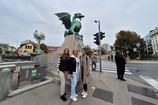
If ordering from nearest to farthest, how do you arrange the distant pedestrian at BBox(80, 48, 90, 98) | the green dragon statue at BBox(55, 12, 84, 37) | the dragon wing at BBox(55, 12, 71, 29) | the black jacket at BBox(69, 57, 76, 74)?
1. the black jacket at BBox(69, 57, 76, 74)
2. the distant pedestrian at BBox(80, 48, 90, 98)
3. the green dragon statue at BBox(55, 12, 84, 37)
4. the dragon wing at BBox(55, 12, 71, 29)

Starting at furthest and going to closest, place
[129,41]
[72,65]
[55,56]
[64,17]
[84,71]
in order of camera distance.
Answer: [129,41]
[64,17]
[55,56]
[84,71]
[72,65]

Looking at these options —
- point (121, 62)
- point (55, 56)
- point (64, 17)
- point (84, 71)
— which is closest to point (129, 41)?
point (121, 62)

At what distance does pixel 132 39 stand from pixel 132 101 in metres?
28.9

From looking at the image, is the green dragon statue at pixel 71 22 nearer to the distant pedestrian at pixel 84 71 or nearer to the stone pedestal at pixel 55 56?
the stone pedestal at pixel 55 56

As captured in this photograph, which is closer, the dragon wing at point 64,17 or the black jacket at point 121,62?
the black jacket at point 121,62

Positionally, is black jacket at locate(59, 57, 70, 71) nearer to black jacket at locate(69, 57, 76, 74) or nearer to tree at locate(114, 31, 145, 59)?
black jacket at locate(69, 57, 76, 74)

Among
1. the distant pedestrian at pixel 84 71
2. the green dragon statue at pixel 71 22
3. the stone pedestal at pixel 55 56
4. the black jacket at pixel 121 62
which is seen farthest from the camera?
the green dragon statue at pixel 71 22

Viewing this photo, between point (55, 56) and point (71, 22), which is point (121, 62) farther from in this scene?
point (71, 22)

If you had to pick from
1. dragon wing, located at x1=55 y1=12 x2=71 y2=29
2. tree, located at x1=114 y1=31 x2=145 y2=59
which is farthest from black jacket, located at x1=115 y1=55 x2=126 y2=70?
tree, located at x1=114 y1=31 x2=145 y2=59

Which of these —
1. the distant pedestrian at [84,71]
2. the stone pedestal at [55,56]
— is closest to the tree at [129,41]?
the stone pedestal at [55,56]

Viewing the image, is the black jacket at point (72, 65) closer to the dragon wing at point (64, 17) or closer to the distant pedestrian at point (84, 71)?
the distant pedestrian at point (84, 71)

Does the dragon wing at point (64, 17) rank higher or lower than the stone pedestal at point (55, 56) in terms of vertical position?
higher

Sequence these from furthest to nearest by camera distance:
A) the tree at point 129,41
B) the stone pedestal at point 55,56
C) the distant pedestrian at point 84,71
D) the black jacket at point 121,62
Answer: the tree at point 129,41, the stone pedestal at point 55,56, the black jacket at point 121,62, the distant pedestrian at point 84,71

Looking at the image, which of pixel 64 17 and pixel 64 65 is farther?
pixel 64 17
